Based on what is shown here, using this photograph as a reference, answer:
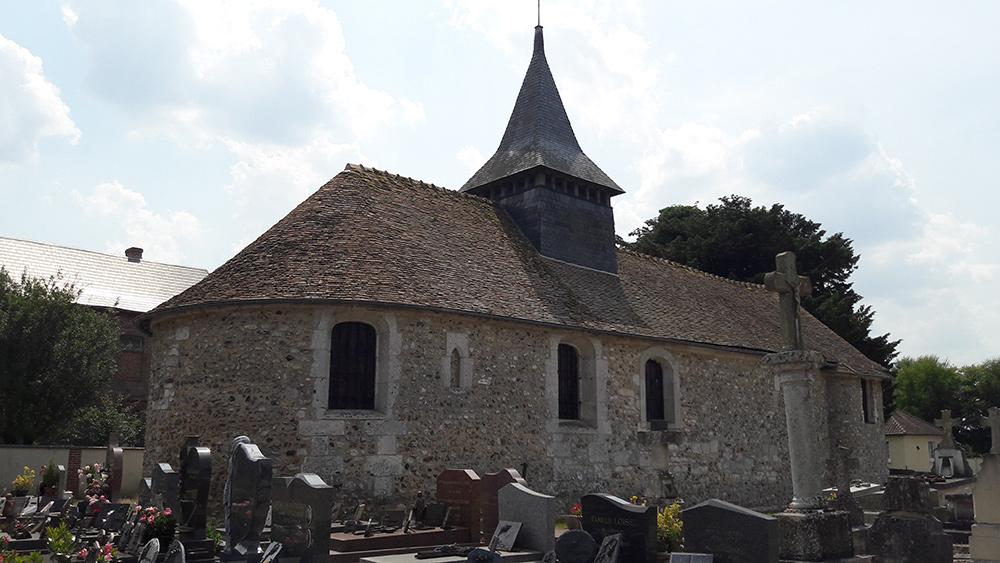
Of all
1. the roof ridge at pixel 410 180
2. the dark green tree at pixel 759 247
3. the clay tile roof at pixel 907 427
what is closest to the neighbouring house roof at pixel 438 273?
the roof ridge at pixel 410 180

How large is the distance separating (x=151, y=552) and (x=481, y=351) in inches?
324

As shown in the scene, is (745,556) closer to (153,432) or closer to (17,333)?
(153,432)

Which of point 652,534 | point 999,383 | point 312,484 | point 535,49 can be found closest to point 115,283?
point 535,49

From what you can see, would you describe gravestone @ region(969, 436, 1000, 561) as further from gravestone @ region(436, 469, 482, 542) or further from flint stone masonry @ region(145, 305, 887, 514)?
flint stone masonry @ region(145, 305, 887, 514)

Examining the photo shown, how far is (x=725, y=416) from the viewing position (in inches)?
835

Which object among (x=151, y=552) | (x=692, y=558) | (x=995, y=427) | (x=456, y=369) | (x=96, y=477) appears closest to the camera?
(x=692, y=558)

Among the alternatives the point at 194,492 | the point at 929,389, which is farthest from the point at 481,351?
the point at 929,389

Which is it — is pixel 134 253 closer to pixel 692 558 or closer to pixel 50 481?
pixel 50 481

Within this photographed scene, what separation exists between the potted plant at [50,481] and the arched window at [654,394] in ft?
44.4

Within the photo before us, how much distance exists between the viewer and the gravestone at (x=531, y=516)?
1070cm

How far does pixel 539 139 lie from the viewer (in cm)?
2297

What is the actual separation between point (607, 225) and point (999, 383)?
168ft

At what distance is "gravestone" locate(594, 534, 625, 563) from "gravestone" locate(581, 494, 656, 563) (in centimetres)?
12

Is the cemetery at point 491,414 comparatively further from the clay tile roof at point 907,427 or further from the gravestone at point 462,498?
the clay tile roof at point 907,427
